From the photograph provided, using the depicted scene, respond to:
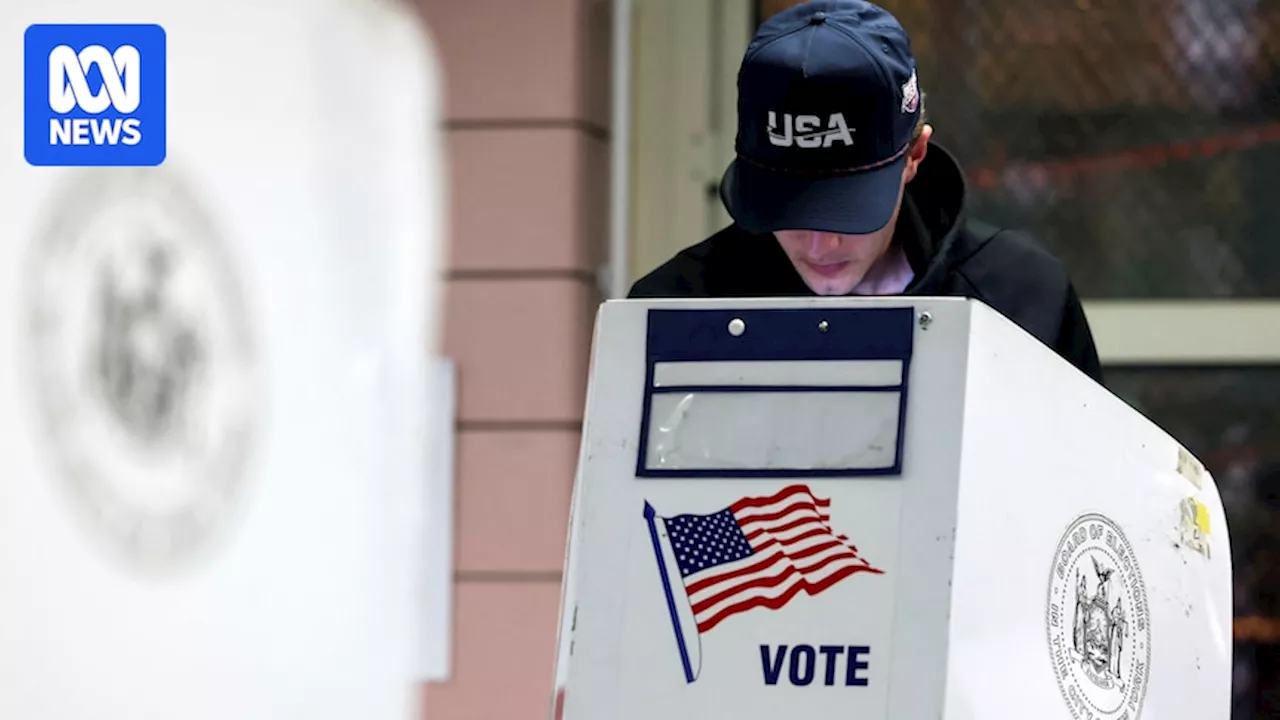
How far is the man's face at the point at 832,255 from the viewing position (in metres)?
1.60

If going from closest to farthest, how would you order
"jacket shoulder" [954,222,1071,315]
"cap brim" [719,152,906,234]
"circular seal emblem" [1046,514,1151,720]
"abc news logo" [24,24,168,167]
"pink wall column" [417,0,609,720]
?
1. "circular seal emblem" [1046,514,1151,720]
2. "cap brim" [719,152,906,234]
3. "jacket shoulder" [954,222,1071,315]
4. "abc news logo" [24,24,168,167]
5. "pink wall column" [417,0,609,720]

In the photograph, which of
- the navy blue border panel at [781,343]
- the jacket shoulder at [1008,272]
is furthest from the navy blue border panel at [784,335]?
the jacket shoulder at [1008,272]

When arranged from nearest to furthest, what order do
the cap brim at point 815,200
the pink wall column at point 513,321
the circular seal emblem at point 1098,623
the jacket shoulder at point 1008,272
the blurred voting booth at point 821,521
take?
1. the blurred voting booth at point 821,521
2. the circular seal emblem at point 1098,623
3. the cap brim at point 815,200
4. the jacket shoulder at point 1008,272
5. the pink wall column at point 513,321

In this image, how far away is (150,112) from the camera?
10.1ft

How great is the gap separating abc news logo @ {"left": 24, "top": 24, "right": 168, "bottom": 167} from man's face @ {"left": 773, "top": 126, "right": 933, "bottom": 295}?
65.2 inches

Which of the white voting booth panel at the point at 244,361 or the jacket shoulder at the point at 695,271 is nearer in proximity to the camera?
the jacket shoulder at the point at 695,271

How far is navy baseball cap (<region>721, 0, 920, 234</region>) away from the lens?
1.55 metres

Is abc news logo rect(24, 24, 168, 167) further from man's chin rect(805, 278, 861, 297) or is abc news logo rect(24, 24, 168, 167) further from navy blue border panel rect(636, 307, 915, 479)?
navy blue border panel rect(636, 307, 915, 479)

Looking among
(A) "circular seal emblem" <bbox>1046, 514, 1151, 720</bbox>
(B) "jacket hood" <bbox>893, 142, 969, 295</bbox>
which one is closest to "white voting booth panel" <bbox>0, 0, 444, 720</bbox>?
(B) "jacket hood" <bbox>893, 142, 969, 295</bbox>

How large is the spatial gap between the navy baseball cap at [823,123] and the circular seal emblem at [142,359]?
5.49ft

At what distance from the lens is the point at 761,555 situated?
1280 mm

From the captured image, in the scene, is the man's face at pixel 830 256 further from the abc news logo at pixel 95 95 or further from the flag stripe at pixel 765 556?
the abc news logo at pixel 95 95

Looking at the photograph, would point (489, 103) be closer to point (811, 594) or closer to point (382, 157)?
point (382, 157)

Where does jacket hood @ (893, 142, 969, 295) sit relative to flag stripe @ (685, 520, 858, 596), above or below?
above
